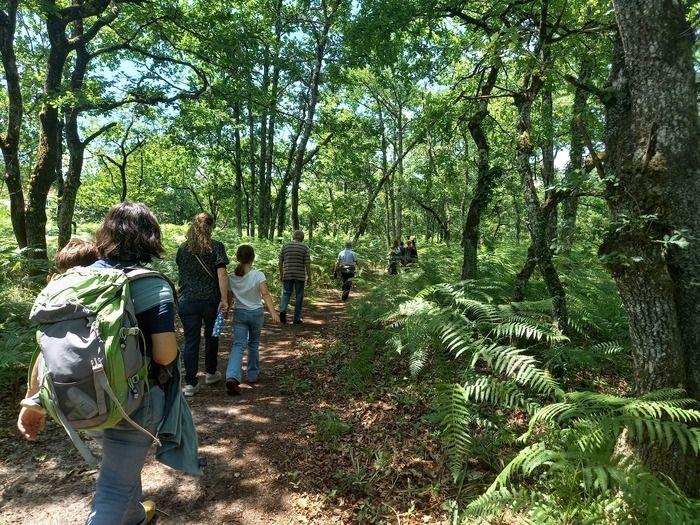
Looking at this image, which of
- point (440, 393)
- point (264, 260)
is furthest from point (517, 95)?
point (264, 260)

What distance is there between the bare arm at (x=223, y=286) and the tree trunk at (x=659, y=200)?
3831mm

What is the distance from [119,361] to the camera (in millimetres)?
1850

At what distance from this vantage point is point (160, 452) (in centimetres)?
224

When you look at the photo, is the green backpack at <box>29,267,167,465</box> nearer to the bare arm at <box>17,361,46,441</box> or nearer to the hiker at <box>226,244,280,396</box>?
the bare arm at <box>17,361,46,441</box>

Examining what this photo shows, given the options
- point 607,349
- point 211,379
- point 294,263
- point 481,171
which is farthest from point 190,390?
point 481,171

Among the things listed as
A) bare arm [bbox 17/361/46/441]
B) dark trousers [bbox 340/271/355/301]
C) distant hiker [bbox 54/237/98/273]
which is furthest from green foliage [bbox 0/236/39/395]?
dark trousers [bbox 340/271/355/301]

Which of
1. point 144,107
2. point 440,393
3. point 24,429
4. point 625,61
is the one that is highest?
point 144,107

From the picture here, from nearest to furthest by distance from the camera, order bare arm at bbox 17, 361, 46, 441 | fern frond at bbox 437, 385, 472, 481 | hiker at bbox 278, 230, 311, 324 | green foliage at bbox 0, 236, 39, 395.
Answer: bare arm at bbox 17, 361, 46, 441, fern frond at bbox 437, 385, 472, 481, green foliage at bbox 0, 236, 39, 395, hiker at bbox 278, 230, 311, 324

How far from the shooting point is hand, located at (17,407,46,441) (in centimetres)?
203

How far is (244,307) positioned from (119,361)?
3362 mm

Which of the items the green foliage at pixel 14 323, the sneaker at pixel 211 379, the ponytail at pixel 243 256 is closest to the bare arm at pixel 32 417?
the green foliage at pixel 14 323

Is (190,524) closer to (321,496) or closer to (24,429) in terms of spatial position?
(321,496)

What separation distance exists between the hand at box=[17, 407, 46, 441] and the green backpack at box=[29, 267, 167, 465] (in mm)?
218

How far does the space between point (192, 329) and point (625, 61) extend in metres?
4.88
